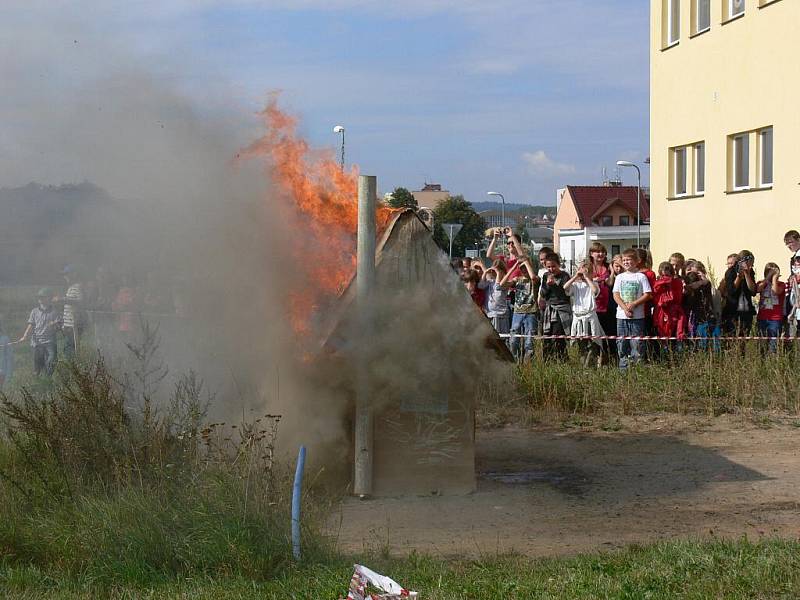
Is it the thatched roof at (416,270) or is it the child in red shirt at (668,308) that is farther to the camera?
the child in red shirt at (668,308)

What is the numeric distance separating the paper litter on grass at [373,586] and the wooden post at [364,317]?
2.89 meters

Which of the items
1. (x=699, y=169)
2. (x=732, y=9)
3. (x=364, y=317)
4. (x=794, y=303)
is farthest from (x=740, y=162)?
(x=364, y=317)

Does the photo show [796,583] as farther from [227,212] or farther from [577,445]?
[227,212]

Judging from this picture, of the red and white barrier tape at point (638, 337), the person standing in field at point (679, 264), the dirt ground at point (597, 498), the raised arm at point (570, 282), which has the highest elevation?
the person standing in field at point (679, 264)

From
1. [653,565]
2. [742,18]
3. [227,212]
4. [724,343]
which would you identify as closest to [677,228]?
[742,18]

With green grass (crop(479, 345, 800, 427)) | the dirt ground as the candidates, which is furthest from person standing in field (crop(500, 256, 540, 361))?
A: the dirt ground

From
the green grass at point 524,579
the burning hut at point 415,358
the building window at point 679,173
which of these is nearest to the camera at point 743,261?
the burning hut at point 415,358

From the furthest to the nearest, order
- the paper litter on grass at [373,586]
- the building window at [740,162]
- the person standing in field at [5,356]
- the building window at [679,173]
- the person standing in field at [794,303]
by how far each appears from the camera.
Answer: the building window at [679,173] → the building window at [740,162] → the person standing in field at [794,303] → the person standing in field at [5,356] → the paper litter on grass at [373,586]

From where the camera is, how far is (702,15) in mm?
23281

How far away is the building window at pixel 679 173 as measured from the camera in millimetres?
24984

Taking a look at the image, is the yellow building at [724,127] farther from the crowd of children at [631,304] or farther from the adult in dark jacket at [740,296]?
the crowd of children at [631,304]

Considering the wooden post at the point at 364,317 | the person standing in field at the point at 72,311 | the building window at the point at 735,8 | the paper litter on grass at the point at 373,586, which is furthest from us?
the building window at the point at 735,8

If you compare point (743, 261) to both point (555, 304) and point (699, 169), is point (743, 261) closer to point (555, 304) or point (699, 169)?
point (555, 304)

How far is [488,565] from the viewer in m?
6.74
